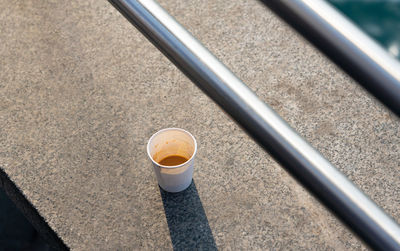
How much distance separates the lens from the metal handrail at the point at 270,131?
499 millimetres

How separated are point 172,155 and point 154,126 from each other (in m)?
0.25

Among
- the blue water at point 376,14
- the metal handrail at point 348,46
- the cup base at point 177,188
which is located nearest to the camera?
the metal handrail at point 348,46

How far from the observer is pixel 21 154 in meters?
1.95

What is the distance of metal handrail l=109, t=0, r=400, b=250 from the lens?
19.6 inches

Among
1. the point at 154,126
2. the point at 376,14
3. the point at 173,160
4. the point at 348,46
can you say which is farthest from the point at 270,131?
the point at 376,14

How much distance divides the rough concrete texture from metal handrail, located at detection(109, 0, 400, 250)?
4.04 feet

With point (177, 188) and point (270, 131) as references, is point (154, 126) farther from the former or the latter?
point (270, 131)

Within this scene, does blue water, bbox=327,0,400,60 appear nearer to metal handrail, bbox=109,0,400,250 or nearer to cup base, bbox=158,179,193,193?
cup base, bbox=158,179,193,193

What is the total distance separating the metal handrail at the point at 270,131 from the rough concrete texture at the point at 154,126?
123 centimetres

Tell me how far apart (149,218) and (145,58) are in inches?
36.5

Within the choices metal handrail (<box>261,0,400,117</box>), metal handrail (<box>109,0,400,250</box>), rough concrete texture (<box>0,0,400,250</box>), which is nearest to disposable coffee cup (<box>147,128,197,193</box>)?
rough concrete texture (<box>0,0,400,250</box>)

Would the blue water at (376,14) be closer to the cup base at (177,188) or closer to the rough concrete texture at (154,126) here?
the rough concrete texture at (154,126)

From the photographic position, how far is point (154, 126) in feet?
6.75

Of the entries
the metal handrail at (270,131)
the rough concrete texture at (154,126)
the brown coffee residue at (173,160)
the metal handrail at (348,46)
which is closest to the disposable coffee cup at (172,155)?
A: the brown coffee residue at (173,160)
